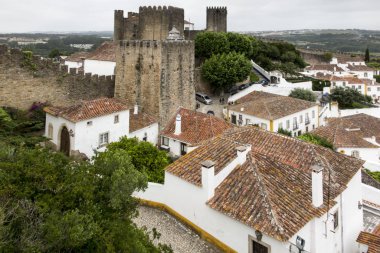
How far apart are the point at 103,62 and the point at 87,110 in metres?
13.1

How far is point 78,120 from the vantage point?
1589cm

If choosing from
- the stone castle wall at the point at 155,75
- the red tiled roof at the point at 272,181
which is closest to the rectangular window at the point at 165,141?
the stone castle wall at the point at 155,75

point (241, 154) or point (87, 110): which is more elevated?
point (87, 110)

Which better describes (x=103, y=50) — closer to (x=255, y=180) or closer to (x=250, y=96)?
(x=250, y=96)

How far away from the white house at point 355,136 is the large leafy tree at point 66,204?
17925mm

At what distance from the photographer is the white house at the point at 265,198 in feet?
26.2

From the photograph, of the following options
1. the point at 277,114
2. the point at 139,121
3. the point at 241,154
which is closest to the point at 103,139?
the point at 139,121

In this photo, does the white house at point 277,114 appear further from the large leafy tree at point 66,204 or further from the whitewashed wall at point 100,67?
the large leafy tree at point 66,204

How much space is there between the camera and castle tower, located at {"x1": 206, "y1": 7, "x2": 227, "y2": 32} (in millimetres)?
37938

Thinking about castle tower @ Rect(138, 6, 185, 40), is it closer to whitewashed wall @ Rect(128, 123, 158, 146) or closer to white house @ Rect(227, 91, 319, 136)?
white house @ Rect(227, 91, 319, 136)

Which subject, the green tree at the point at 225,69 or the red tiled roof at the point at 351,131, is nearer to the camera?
the red tiled roof at the point at 351,131

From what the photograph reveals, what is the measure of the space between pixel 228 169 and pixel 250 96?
66.2ft

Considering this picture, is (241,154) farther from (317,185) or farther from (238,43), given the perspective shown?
(238,43)

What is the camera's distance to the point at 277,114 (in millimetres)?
23438
